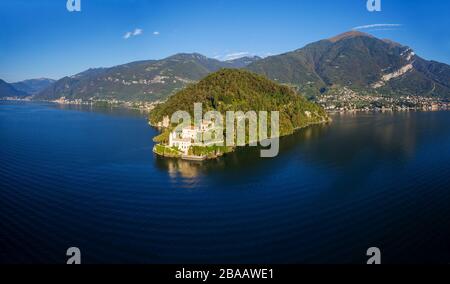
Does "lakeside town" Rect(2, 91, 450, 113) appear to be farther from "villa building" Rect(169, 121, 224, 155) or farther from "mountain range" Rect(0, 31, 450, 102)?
"villa building" Rect(169, 121, 224, 155)

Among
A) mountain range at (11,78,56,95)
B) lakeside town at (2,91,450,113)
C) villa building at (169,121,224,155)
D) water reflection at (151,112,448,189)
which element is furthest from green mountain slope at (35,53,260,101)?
villa building at (169,121,224,155)

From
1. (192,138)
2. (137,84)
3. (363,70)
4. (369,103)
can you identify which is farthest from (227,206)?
(137,84)

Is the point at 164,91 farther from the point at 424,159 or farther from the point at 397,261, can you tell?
the point at 397,261

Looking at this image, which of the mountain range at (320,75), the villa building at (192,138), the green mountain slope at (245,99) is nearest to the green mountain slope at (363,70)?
the mountain range at (320,75)

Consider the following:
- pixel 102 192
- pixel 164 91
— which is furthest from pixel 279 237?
pixel 164 91

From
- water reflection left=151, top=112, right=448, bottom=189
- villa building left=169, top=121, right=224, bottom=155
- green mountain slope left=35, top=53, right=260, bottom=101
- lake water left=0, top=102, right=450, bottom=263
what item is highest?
green mountain slope left=35, top=53, right=260, bottom=101

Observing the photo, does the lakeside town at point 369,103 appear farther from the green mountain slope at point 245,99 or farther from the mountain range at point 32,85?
the mountain range at point 32,85

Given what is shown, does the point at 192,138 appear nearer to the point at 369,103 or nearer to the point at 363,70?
the point at 369,103
